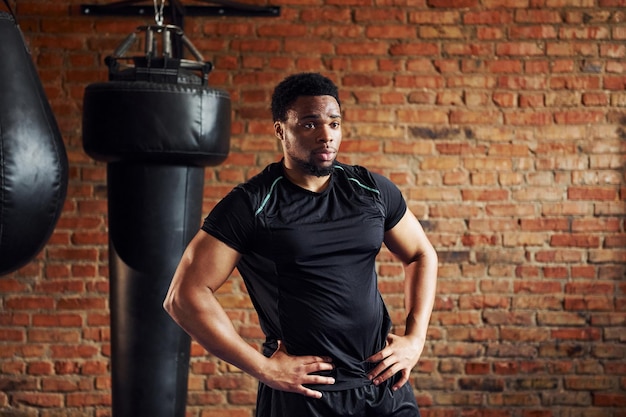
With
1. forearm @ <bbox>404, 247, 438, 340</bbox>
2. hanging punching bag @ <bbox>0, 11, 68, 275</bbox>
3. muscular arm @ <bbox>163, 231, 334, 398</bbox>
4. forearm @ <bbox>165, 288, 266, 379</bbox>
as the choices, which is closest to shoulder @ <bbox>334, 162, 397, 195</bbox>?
forearm @ <bbox>404, 247, 438, 340</bbox>

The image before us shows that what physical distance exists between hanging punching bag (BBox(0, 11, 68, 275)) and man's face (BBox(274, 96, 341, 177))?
71 cm

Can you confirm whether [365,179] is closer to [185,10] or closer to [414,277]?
[414,277]

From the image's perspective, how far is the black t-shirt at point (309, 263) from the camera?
1.99m

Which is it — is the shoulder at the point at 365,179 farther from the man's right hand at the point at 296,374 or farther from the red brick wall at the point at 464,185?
the red brick wall at the point at 464,185

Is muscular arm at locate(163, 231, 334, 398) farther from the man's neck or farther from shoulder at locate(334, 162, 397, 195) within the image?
shoulder at locate(334, 162, 397, 195)

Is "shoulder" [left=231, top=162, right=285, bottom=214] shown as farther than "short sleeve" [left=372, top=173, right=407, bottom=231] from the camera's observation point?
No

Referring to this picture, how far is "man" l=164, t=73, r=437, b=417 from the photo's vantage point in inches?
78.0

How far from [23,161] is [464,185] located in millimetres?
2142

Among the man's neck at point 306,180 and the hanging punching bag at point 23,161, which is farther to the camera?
the hanging punching bag at point 23,161

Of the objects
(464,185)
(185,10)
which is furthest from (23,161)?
Answer: (464,185)

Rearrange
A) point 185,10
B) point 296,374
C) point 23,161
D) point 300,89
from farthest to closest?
point 185,10 → point 23,161 → point 300,89 → point 296,374

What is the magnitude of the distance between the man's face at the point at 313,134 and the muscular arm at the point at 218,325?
283mm

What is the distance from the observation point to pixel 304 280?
6.57ft

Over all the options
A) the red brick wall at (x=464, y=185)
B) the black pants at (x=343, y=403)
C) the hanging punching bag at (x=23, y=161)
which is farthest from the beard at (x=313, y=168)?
the red brick wall at (x=464, y=185)
